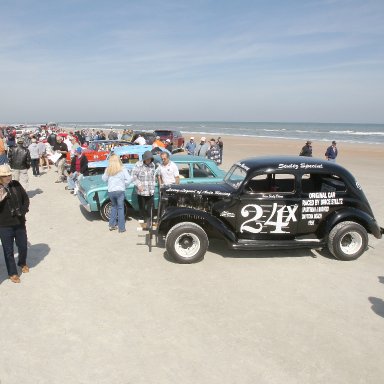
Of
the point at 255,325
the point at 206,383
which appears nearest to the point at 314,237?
the point at 255,325

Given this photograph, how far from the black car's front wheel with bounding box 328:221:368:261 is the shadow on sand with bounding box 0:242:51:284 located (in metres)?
5.13

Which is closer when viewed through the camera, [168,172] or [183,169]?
[168,172]

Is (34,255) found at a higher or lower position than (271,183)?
lower

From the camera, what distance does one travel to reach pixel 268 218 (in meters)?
5.96

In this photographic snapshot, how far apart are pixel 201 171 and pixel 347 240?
3660mm

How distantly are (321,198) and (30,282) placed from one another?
4.97 metres

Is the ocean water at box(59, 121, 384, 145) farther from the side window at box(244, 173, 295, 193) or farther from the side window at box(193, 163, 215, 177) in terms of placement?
the side window at box(244, 173, 295, 193)

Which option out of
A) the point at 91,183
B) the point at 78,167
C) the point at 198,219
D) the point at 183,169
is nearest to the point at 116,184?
the point at 91,183

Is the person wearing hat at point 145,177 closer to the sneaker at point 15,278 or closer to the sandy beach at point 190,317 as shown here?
the sandy beach at point 190,317

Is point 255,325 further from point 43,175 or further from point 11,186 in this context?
point 43,175

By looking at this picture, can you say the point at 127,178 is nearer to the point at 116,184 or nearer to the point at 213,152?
the point at 116,184

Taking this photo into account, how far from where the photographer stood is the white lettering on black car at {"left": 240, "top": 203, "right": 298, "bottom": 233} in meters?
5.95

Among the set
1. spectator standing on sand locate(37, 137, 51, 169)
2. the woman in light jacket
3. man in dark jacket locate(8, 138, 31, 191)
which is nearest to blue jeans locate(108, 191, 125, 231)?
the woman in light jacket

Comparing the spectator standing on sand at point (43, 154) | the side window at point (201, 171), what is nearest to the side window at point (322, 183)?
the side window at point (201, 171)
